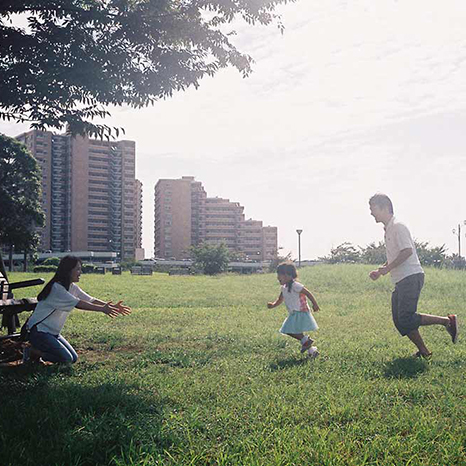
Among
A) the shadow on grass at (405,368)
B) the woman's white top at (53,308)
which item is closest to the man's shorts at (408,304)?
the shadow on grass at (405,368)

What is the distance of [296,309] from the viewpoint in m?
6.83

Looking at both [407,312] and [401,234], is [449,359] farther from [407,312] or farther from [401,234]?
[401,234]

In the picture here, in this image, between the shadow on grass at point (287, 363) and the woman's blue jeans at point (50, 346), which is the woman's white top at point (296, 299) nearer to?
the shadow on grass at point (287, 363)

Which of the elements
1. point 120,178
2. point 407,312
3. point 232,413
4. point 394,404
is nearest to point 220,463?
point 232,413

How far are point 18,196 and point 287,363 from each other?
129 ft

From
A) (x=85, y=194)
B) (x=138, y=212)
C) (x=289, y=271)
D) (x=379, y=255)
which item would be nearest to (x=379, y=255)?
(x=379, y=255)

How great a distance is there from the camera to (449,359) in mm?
6094

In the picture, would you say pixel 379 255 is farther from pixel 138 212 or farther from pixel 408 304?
pixel 138 212

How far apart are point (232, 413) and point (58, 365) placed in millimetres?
2626

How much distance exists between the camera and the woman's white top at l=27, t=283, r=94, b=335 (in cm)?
583

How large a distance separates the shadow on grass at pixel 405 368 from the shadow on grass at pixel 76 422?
94.9 inches

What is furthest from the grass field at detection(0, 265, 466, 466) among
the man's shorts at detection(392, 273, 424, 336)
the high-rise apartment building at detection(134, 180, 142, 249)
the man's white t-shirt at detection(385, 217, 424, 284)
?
the high-rise apartment building at detection(134, 180, 142, 249)

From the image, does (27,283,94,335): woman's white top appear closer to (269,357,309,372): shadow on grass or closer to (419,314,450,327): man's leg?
(269,357,309,372): shadow on grass

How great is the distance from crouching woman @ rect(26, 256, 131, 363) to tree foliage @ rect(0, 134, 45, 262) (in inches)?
1430
